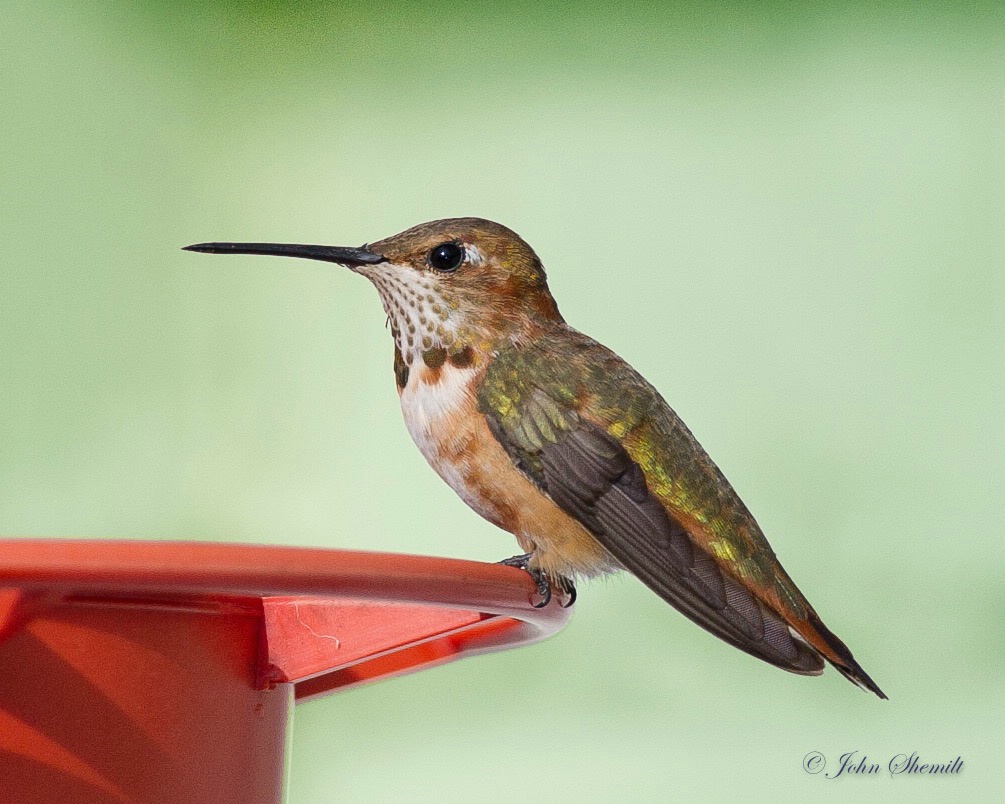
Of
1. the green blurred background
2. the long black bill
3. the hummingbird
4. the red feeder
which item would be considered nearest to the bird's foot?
the hummingbird

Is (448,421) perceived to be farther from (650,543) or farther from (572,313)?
(572,313)

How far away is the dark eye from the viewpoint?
1.18 meters

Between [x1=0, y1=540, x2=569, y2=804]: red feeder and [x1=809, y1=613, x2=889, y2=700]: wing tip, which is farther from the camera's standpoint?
[x1=809, y1=613, x2=889, y2=700]: wing tip

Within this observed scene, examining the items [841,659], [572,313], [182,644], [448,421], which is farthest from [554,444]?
[572,313]

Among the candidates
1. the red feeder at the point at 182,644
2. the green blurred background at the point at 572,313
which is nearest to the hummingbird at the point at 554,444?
the red feeder at the point at 182,644

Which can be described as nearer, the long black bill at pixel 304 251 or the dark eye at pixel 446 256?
the long black bill at pixel 304 251

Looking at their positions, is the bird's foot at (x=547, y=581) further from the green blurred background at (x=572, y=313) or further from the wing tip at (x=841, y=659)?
the green blurred background at (x=572, y=313)

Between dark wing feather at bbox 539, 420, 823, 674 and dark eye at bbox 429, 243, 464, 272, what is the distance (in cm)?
20

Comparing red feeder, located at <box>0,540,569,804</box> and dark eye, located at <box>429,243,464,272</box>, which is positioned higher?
dark eye, located at <box>429,243,464,272</box>

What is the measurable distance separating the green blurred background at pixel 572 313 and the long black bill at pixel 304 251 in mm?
1029

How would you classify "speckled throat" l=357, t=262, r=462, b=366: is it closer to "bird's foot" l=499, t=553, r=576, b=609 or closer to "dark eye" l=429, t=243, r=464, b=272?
"dark eye" l=429, t=243, r=464, b=272

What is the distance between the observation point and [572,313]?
7.31 ft

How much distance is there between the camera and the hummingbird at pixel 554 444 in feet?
3.35

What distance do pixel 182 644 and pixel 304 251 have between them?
54 cm
